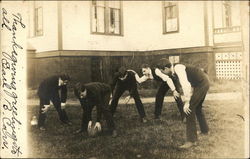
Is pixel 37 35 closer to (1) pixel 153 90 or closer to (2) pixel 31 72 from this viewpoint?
(2) pixel 31 72

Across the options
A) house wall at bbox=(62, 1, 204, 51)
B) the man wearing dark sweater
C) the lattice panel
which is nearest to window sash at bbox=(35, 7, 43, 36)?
house wall at bbox=(62, 1, 204, 51)

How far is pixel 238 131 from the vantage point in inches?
197

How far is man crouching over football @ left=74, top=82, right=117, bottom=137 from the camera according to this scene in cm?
529

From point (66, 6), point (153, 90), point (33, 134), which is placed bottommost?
point (33, 134)

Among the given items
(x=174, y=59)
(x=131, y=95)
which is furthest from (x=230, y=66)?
(x=131, y=95)

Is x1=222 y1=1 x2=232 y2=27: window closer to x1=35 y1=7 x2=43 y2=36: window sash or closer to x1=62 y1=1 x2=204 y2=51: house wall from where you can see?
x1=62 y1=1 x2=204 y2=51: house wall

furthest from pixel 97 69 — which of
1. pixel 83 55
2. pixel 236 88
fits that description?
pixel 236 88

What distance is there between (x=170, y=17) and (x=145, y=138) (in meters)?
2.32

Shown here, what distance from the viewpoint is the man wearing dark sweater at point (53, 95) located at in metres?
5.29

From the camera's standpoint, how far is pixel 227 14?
5598 millimetres

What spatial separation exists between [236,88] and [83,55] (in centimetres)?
280

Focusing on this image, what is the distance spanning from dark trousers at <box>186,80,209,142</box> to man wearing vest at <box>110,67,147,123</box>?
0.81 metres

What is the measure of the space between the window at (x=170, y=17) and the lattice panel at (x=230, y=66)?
110 cm

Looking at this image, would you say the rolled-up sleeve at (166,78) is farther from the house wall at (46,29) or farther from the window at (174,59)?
the house wall at (46,29)
